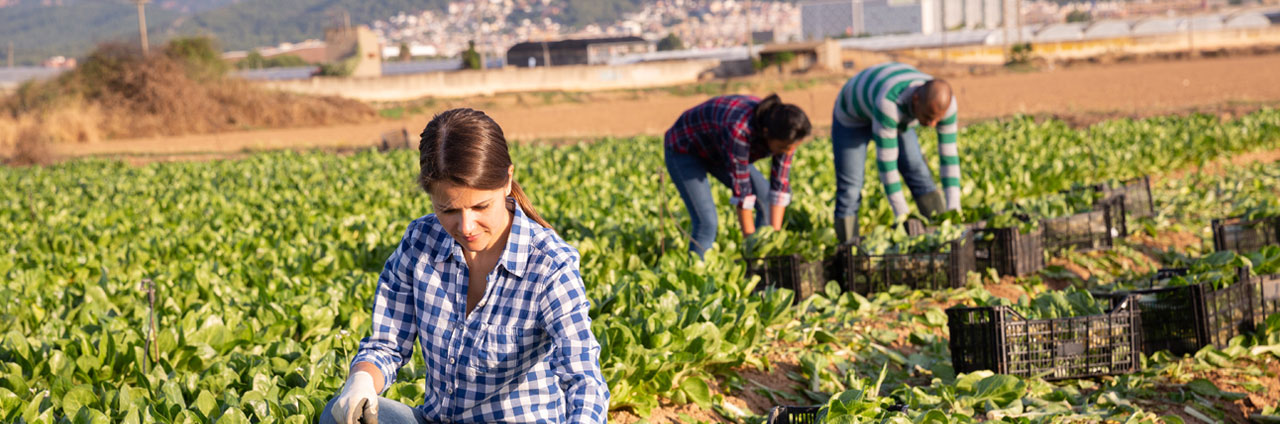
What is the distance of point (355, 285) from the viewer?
534 cm

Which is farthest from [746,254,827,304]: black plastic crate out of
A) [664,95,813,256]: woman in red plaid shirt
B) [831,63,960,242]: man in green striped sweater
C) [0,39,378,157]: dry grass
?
[0,39,378,157]: dry grass

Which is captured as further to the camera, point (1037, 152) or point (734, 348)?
point (1037, 152)

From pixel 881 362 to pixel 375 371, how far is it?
117 inches

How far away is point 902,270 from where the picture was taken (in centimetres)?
588

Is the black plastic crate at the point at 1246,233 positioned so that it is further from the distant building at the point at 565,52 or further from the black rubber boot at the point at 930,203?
the distant building at the point at 565,52

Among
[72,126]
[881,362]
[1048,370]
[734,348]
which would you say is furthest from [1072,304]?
[72,126]

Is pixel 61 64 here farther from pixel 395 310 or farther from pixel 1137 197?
pixel 395 310

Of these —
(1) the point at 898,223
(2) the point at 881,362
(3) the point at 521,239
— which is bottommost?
(2) the point at 881,362

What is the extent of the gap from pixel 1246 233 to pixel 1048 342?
2.70 m

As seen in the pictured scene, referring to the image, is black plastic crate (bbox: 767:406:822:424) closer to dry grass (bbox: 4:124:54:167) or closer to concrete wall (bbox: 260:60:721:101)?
dry grass (bbox: 4:124:54:167)

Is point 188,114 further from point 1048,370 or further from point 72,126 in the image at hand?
point 1048,370

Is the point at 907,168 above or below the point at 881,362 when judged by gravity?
above

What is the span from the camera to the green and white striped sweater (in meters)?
5.96

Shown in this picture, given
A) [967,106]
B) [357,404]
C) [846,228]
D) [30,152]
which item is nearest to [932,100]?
[846,228]
